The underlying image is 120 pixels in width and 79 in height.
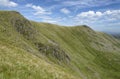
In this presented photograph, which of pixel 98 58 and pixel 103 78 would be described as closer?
pixel 103 78

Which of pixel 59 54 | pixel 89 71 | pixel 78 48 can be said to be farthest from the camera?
pixel 78 48

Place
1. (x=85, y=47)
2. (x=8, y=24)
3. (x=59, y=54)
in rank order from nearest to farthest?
1. (x=8, y=24)
2. (x=59, y=54)
3. (x=85, y=47)

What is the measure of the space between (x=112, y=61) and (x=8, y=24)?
415ft

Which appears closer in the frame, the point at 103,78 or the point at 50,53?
the point at 50,53

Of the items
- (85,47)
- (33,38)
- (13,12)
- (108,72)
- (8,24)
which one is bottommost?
(108,72)

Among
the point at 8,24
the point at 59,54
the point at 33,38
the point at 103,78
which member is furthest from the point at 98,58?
the point at 8,24

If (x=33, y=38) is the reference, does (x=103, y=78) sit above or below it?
below

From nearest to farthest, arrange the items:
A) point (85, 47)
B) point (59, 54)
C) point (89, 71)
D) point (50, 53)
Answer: point (50, 53) → point (59, 54) → point (89, 71) → point (85, 47)

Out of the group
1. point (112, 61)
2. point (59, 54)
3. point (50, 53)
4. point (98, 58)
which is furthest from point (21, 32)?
point (112, 61)

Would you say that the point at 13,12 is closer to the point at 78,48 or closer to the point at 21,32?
the point at 21,32

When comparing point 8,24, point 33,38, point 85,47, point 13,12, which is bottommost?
point 85,47

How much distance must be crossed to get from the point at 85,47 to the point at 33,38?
333 feet

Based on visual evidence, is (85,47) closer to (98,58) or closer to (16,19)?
(98,58)

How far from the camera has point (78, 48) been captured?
557ft
